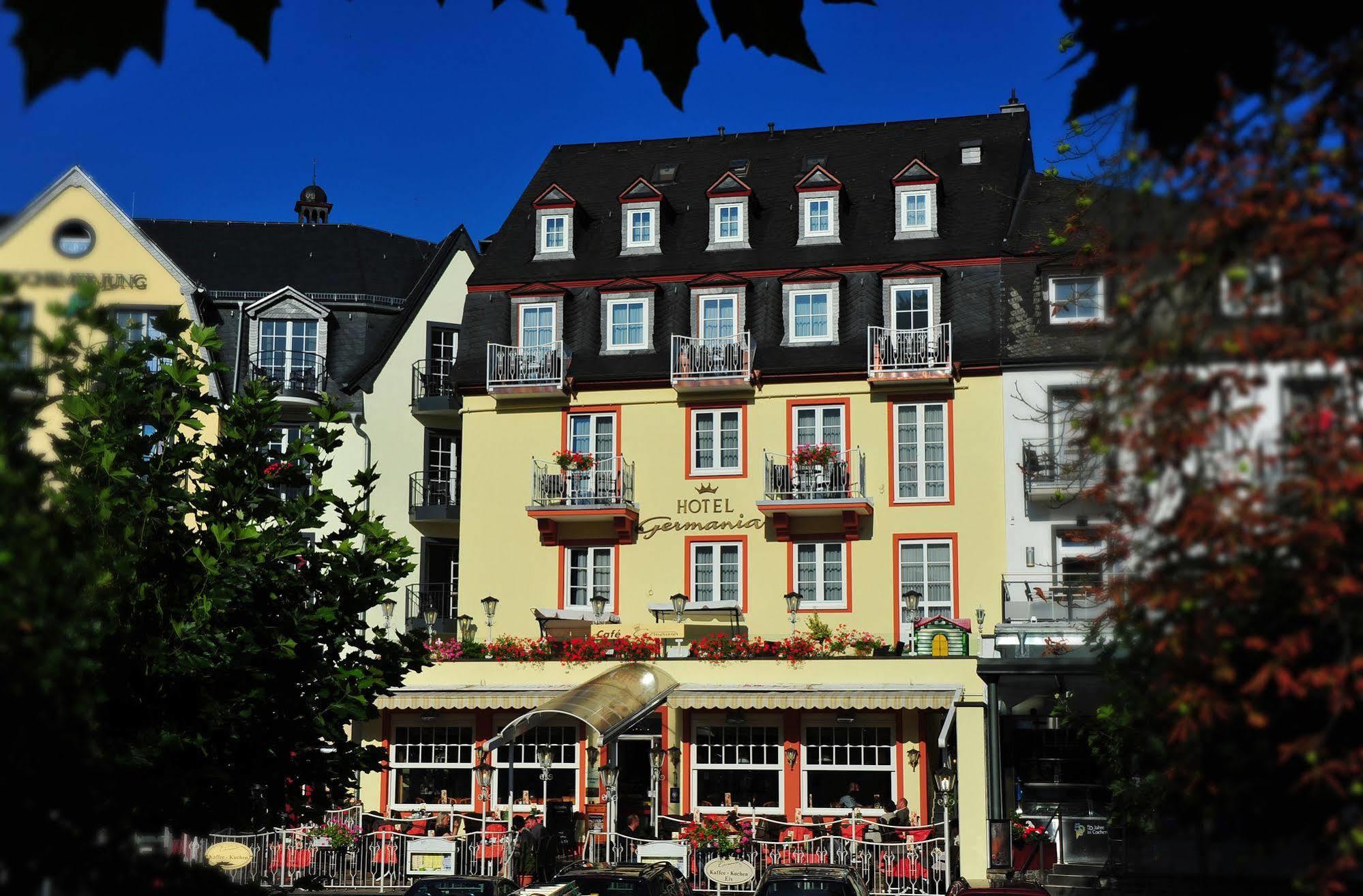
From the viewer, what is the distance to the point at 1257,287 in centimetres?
323

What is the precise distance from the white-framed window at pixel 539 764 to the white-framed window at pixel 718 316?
939 cm

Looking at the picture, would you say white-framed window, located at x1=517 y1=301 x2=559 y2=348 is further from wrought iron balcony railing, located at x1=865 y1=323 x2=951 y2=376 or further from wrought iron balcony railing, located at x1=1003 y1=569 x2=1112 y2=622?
wrought iron balcony railing, located at x1=1003 y1=569 x2=1112 y2=622

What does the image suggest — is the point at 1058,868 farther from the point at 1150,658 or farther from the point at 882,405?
the point at 1150,658

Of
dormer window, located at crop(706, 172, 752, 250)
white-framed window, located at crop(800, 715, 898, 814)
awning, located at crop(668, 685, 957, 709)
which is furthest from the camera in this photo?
dormer window, located at crop(706, 172, 752, 250)

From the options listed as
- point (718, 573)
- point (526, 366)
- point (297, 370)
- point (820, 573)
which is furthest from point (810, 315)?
point (297, 370)

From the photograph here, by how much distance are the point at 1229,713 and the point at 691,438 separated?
32.4m

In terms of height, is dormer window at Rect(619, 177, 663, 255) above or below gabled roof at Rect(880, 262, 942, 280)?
above

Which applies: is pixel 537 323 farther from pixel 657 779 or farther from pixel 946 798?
pixel 946 798

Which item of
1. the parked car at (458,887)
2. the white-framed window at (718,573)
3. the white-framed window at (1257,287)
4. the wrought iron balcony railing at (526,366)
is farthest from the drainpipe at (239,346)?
the white-framed window at (1257,287)

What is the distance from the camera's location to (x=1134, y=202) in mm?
3457

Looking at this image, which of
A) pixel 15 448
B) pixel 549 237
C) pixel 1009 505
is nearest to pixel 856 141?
pixel 549 237

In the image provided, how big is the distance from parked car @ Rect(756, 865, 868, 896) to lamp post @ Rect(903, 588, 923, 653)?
14.3 metres

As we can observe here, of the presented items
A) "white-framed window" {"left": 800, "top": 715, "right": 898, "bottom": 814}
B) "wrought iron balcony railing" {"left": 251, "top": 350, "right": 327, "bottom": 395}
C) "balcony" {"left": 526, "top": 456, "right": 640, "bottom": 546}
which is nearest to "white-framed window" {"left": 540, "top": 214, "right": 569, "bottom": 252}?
"balcony" {"left": 526, "top": 456, "right": 640, "bottom": 546}

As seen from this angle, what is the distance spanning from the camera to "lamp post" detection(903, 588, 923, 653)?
3173cm
